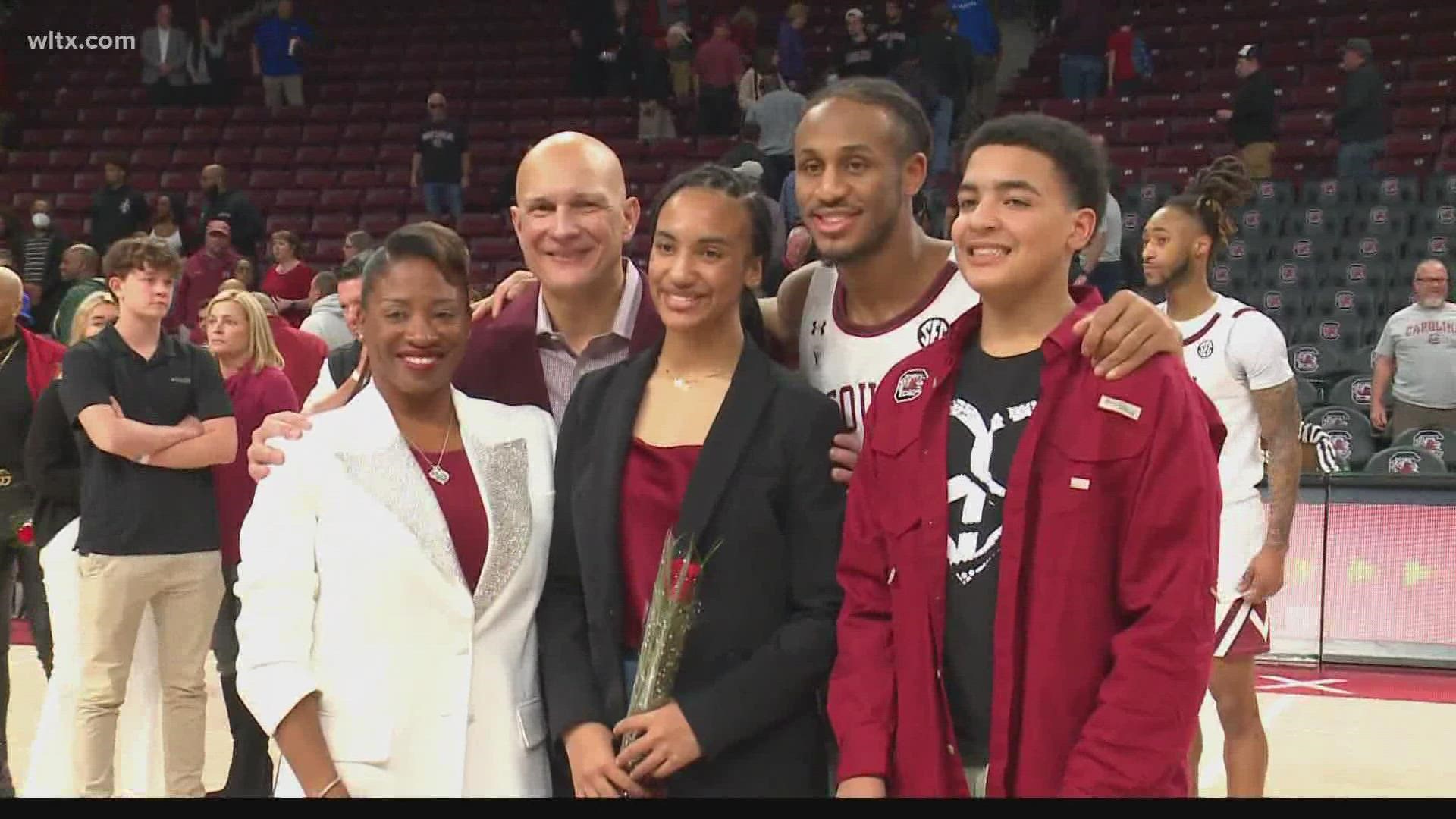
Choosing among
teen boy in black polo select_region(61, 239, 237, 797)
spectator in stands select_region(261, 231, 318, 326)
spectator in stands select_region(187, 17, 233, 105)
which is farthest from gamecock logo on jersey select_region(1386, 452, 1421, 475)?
spectator in stands select_region(187, 17, 233, 105)

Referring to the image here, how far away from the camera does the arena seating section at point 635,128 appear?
1180 centimetres

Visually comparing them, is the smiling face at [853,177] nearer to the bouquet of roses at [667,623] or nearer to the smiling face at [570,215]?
the smiling face at [570,215]

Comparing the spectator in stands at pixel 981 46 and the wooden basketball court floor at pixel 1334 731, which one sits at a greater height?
the spectator in stands at pixel 981 46

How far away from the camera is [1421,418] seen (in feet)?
30.3

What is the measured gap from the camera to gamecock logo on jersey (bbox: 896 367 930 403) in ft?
7.81

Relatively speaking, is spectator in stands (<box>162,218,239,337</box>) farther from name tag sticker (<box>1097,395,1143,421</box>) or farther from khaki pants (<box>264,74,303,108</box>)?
name tag sticker (<box>1097,395,1143,421</box>)

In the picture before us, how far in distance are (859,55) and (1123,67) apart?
8.02 feet

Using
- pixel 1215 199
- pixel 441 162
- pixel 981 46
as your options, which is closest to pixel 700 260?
pixel 1215 199

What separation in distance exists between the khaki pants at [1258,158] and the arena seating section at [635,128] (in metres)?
0.21

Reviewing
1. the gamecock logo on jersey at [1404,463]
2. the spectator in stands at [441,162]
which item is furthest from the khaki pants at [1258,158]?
the spectator in stands at [441,162]

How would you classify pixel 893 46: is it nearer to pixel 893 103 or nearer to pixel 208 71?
pixel 208 71

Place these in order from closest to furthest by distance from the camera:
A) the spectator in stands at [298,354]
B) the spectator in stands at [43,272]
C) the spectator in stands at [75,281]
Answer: the spectator in stands at [298,354]
the spectator in stands at [75,281]
the spectator in stands at [43,272]
